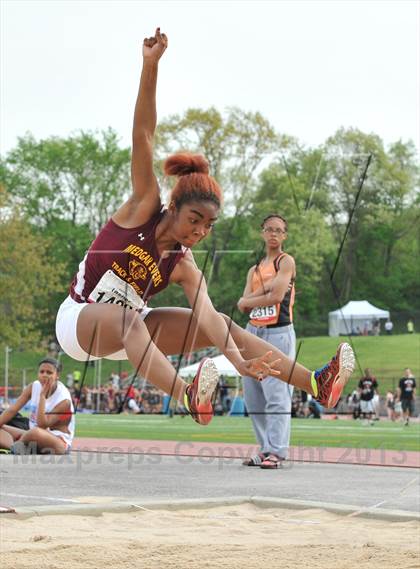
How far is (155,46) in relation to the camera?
4.76 metres

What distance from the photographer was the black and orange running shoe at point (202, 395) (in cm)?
453

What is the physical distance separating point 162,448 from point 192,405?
10279mm

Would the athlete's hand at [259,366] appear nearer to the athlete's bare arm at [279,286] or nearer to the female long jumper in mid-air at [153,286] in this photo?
the female long jumper in mid-air at [153,286]

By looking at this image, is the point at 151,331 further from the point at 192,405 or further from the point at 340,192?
the point at 340,192

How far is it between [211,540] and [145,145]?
8.67 ft

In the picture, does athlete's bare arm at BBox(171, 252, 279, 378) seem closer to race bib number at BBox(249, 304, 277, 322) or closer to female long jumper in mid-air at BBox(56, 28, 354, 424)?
female long jumper in mid-air at BBox(56, 28, 354, 424)

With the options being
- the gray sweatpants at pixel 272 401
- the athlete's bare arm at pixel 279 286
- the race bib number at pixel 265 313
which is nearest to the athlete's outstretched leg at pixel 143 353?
the athlete's bare arm at pixel 279 286

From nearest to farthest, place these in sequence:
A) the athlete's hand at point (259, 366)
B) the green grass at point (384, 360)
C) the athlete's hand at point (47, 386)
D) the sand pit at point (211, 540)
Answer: the athlete's hand at point (259, 366) → the sand pit at point (211, 540) → the athlete's hand at point (47, 386) → the green grass at point (384, 360)

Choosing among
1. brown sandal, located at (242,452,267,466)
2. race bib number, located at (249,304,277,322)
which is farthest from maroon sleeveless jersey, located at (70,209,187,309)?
brown sandal, located at (242,452,267,466)

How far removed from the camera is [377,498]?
8172mm

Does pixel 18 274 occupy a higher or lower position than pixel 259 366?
higher

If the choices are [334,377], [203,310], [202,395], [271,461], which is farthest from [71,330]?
[271,461]

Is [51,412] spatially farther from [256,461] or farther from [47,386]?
[256,461]

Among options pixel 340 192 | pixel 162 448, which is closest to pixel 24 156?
pixel 162 448
